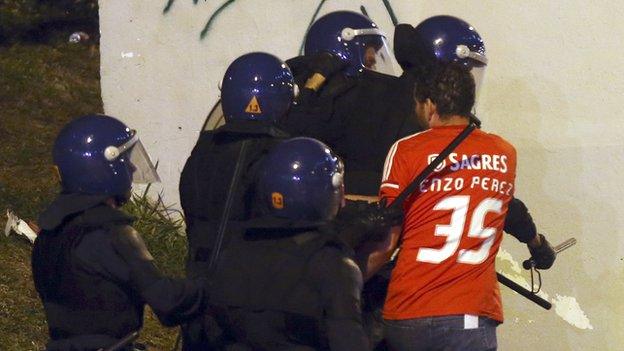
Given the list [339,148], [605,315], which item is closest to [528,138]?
[605,315]

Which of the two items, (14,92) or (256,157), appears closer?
(256,157)

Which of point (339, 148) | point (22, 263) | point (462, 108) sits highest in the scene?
point (462, 108)

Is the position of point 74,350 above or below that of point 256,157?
below

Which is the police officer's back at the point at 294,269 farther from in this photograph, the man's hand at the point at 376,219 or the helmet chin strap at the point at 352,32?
the helmet chin strap at the point at 352,32

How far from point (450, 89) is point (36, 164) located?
465 cm

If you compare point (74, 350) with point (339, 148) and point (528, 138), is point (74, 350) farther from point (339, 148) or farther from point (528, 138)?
point (528, 138)

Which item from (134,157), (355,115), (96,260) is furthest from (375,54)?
(96,260)

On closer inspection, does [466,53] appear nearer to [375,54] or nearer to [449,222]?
[375,54]

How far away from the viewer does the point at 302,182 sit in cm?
403

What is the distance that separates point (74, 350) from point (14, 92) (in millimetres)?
5409

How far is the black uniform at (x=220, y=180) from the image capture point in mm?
4465

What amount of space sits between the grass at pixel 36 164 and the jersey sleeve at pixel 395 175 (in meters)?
2.76

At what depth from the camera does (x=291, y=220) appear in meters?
4.04

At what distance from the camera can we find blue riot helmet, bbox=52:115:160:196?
4.33 m
